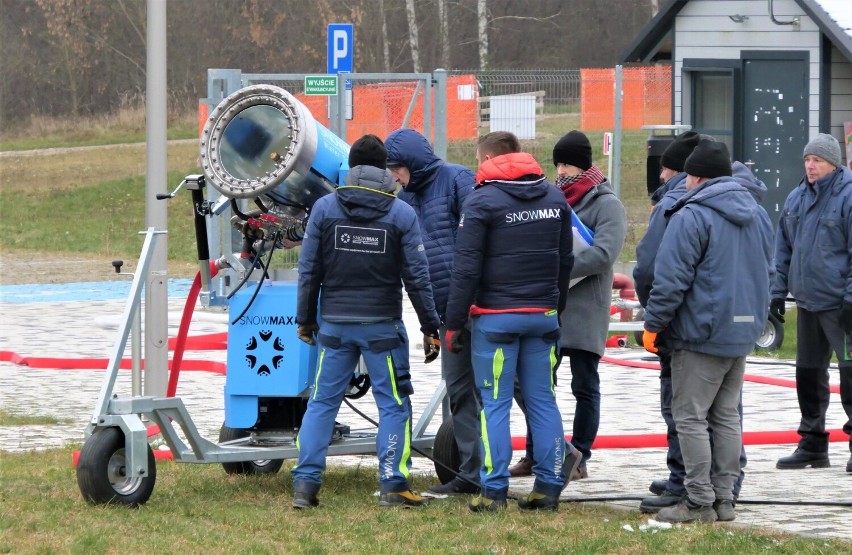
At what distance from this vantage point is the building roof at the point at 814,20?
15.5 meters

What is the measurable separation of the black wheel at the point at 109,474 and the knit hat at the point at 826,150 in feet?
13.1

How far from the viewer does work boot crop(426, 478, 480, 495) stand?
7398 mm

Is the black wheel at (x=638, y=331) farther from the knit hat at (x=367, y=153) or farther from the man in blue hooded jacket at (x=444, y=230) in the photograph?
the knit hat at (x=367, y=153)

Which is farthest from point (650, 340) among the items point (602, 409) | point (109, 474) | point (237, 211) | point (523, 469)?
point (602, 409)

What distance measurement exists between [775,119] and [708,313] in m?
10.7

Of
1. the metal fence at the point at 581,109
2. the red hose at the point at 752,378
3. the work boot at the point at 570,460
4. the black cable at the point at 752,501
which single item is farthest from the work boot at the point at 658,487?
the metal fence at the point at 581,109

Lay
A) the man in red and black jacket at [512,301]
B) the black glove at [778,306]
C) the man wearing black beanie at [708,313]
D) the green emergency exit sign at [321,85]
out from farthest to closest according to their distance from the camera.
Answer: the green emergency exit sign at [321,85] < the black glove at [778,306] < the man in red and black jacket at [512,301] < the man wearing black beanie at [708,313]

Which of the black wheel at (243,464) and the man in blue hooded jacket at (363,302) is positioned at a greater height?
the man in blue hooded jacket at (363,302)

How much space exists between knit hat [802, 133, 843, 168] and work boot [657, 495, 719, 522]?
2463mm

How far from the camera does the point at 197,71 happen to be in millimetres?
39812

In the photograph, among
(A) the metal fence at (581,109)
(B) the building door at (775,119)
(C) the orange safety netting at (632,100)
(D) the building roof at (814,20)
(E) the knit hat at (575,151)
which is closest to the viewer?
(E) the knit hat at (575,151)

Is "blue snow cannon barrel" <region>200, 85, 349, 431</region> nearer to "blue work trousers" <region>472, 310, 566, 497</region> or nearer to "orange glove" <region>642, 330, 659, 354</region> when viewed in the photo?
"blue work trousers" <region>472, 310, 566, 497</region>

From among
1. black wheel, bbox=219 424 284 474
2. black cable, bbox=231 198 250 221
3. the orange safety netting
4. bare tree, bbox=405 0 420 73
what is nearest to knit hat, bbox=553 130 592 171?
black cable, bbox=231 198 250 221

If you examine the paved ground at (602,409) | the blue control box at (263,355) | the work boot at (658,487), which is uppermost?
the blue control box at (263,355)
